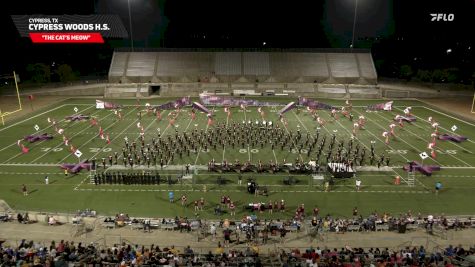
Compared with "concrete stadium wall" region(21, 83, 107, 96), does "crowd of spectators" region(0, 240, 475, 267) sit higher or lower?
lower

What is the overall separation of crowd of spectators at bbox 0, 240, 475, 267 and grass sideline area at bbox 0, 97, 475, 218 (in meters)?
6.37

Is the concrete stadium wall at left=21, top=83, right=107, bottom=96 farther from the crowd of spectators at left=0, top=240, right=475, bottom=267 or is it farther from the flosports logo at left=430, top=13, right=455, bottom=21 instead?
the crowd of spectators at left=0, top=240, right=475, bottom=267

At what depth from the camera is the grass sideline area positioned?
74.8ft

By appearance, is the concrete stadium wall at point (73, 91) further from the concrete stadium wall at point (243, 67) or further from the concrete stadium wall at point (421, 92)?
the concrete stadium wall at point (421, 92)

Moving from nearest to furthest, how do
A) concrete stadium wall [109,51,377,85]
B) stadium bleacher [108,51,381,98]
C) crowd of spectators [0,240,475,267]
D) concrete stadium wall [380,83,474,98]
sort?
crowd of spectators [0,240,475,267] → concrete stadium wall [380,83,474,98] → stadium bleacher [108,51,381,98] → concrete stadium wall [109,51,377,85]

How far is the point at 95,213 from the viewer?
818 inches

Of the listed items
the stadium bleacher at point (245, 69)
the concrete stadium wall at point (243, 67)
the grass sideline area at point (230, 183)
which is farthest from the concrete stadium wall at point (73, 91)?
the grass sideline area at point (230, 183)

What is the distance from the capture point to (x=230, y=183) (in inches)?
1027

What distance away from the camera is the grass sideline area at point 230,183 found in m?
22.8

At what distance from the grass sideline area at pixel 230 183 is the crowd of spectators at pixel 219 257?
6.37 m

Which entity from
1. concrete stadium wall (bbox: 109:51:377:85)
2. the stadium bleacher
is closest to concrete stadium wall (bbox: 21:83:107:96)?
the stadium bleacher

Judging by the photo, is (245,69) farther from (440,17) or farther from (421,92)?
(440,17)

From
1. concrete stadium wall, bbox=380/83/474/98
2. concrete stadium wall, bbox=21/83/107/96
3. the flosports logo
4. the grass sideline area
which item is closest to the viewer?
the grass sideline area

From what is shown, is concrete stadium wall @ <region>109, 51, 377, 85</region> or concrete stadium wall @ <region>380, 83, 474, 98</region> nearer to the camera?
concrete stadium wall @ <region>380, 83, 474, 98</region>
